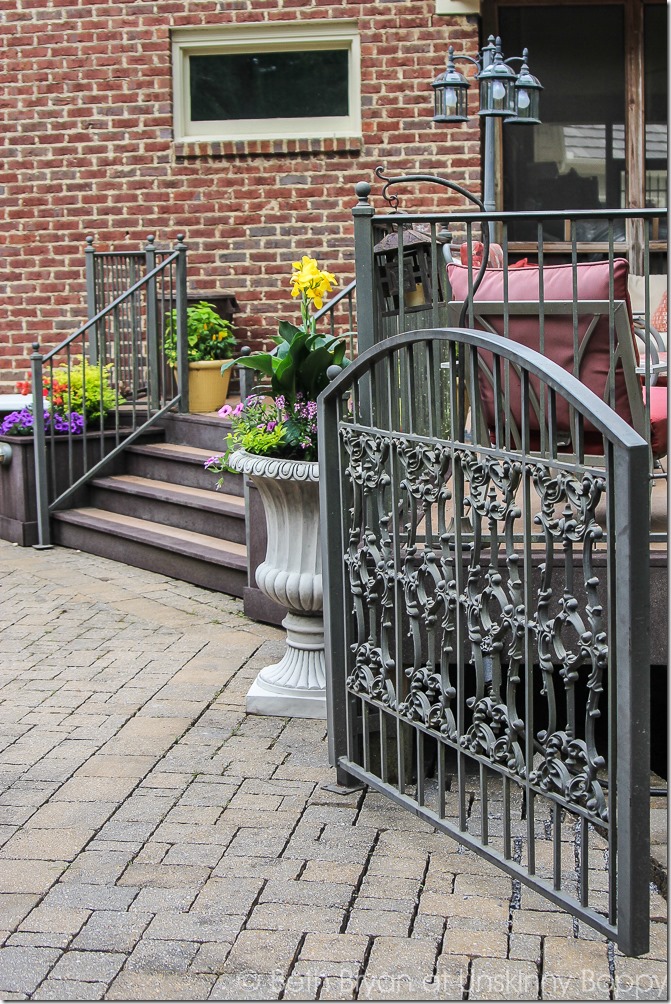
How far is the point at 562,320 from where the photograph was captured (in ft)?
13.2

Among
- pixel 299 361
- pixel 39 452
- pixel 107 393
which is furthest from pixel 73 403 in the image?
pixel 299 361

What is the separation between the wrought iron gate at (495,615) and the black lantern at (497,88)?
2553mm

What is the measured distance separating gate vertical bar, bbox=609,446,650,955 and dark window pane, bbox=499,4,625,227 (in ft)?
21.9

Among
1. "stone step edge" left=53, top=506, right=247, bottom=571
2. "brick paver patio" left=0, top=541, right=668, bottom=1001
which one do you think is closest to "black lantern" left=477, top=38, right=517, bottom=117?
"stone step edge" left=53, top=506, right=247, bottom=571

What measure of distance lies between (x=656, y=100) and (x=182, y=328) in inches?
150

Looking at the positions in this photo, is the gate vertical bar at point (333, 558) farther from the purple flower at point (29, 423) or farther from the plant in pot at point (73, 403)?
the purple flower at point (29, 423)

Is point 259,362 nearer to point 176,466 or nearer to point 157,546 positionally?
point 157,546

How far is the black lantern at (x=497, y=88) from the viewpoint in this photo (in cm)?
614

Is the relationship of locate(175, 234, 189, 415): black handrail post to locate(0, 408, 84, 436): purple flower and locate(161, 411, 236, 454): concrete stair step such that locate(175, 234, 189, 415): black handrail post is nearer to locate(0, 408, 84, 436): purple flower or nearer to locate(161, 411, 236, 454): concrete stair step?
locate(161, 411, 236, 454): concrete stair step

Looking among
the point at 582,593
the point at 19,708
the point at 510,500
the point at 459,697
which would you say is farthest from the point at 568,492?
the point at 19,708

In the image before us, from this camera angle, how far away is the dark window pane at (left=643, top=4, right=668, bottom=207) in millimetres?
8789

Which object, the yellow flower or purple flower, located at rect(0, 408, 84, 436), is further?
purple flower, located at rect(0, 408, 84, 436)

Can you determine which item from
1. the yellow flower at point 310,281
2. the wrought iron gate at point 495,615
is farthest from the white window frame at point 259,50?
the wrought iron gate at point 495,615

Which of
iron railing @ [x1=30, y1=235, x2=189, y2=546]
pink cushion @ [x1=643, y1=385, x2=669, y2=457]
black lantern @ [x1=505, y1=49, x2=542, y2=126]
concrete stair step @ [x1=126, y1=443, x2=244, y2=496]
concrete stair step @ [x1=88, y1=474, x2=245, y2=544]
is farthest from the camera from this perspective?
iron railing @ [x1=30, y1=235, x2=189, y2=546]
